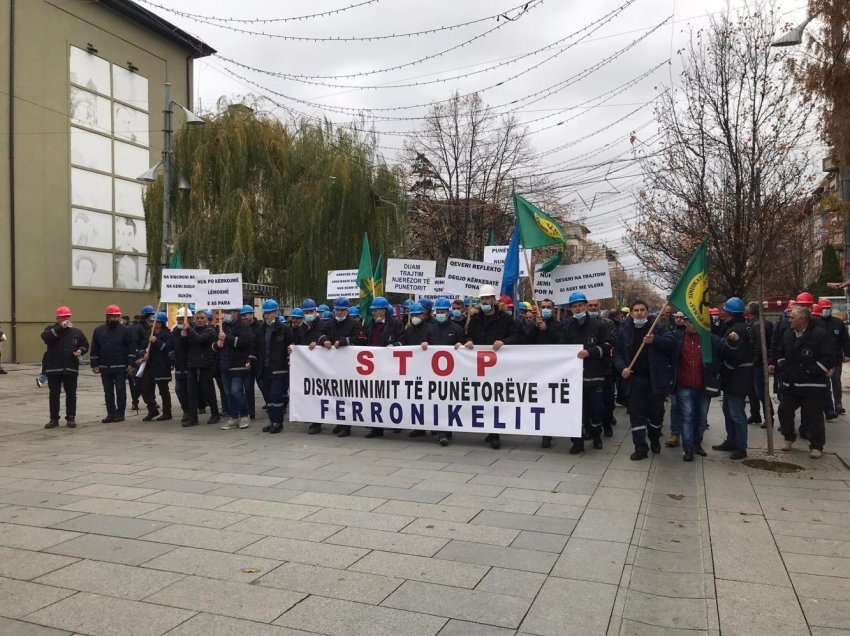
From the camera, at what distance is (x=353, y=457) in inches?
335

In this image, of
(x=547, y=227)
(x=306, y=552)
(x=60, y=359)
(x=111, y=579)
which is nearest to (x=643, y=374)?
(x=547, y=227)

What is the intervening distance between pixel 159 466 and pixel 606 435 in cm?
593

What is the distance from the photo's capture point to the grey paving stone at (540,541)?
5.12 m

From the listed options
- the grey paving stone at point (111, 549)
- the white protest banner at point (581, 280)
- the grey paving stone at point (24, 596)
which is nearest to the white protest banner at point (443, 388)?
the white protest banner at point (581, 280)

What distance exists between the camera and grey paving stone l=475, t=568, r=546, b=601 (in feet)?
14.1

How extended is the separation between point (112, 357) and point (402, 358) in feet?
17.4

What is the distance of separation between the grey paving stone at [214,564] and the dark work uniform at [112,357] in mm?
7573

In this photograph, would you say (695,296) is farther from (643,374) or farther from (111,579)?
(111,579)

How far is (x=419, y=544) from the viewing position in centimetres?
518

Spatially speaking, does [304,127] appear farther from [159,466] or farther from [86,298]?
[159,466]

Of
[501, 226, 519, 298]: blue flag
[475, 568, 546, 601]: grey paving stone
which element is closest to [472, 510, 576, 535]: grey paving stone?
[475, 568, 546, 601]: grey paving stone

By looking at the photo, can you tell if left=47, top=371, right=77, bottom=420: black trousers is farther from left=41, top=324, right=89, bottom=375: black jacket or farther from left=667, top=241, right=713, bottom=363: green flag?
left=667, top=241, right=713, bottom=363: green flag

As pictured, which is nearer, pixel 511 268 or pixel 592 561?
pixel 592 561

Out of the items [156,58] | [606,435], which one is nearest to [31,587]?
[606,435]
